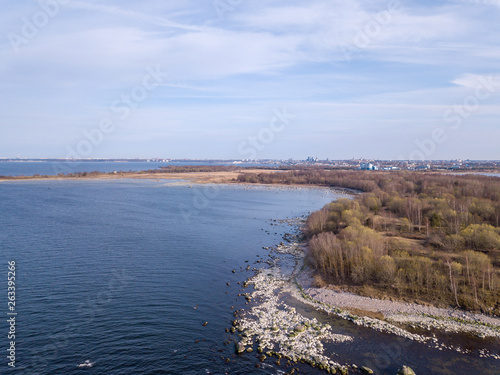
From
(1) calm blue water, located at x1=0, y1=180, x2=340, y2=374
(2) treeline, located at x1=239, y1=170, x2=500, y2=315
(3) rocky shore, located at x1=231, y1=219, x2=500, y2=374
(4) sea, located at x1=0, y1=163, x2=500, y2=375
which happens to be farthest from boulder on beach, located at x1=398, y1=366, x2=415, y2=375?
(2) treeline, located at x1=239, y1=170, x2=500, y2=315

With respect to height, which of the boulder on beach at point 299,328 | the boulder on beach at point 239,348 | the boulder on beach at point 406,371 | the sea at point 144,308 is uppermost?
the sea at point 144,308

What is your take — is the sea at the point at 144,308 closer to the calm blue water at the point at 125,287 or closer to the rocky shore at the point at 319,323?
the calm blue water at the point at 125,287

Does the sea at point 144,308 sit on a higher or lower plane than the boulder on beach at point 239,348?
higher

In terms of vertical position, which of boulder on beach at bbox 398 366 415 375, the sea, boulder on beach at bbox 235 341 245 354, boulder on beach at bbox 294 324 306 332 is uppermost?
the sea

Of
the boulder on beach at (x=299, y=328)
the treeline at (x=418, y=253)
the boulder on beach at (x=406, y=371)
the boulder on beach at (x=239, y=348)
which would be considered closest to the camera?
the boulder on beach at (x=406, y=371)

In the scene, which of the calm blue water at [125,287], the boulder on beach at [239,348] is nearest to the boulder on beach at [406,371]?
the calm blue water at [125,287]

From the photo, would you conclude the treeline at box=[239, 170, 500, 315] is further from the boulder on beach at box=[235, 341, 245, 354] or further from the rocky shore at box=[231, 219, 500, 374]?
the boulder on beach at box=[235, 341, 245, 354]

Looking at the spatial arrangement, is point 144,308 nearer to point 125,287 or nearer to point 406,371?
point 125,287

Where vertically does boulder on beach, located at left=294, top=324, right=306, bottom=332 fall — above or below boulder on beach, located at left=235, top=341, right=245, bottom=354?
below

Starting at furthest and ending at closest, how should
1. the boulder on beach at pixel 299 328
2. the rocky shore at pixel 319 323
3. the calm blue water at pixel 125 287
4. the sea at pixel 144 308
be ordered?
the boulder on beach at pixel 299 328 → the rocky shore at pixel 319 323 → the calm blue water at pixel 125 287 → the sea at pixel 144 308
